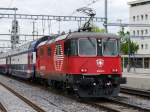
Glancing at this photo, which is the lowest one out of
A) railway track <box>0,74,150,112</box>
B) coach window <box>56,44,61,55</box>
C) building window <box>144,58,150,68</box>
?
railway track <box>0,74,150,112</box>

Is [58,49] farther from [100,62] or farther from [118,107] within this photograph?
[118,107]

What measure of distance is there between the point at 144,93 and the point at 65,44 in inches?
225

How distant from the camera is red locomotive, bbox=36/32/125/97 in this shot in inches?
797

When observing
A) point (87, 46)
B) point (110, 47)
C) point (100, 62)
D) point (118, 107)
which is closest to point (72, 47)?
point (87, 46)

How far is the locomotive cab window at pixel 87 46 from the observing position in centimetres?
2056

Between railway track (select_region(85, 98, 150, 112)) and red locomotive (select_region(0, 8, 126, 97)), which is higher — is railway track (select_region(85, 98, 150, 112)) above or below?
below

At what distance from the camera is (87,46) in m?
20.7

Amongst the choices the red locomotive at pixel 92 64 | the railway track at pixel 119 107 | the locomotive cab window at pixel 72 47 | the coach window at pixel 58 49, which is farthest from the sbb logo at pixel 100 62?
the coach window at pixel 58 49

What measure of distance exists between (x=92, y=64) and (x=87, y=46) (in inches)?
33.6

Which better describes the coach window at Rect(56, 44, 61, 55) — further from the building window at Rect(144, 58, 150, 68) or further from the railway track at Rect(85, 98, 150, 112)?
the building window at Rect(144, 58, 150, 68)

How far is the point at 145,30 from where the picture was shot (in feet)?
402

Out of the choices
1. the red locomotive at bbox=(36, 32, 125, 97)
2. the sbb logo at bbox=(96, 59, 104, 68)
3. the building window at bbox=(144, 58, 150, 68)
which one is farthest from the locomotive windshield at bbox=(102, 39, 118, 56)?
the building window at bbox=(144, 58, 150, 68)

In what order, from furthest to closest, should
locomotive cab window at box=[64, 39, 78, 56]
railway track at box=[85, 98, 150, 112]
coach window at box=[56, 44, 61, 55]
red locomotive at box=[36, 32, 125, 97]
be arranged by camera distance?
coach window at box=[56, 44, 61, 55] → locomotive cab window at box=[64, 39, 78, 56] → red locomotive at box=[36, 32, 125, 97] → railway track at box=[85, 98, 150, 112]

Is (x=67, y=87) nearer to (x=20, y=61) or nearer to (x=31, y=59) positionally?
(x=31, y=59)
